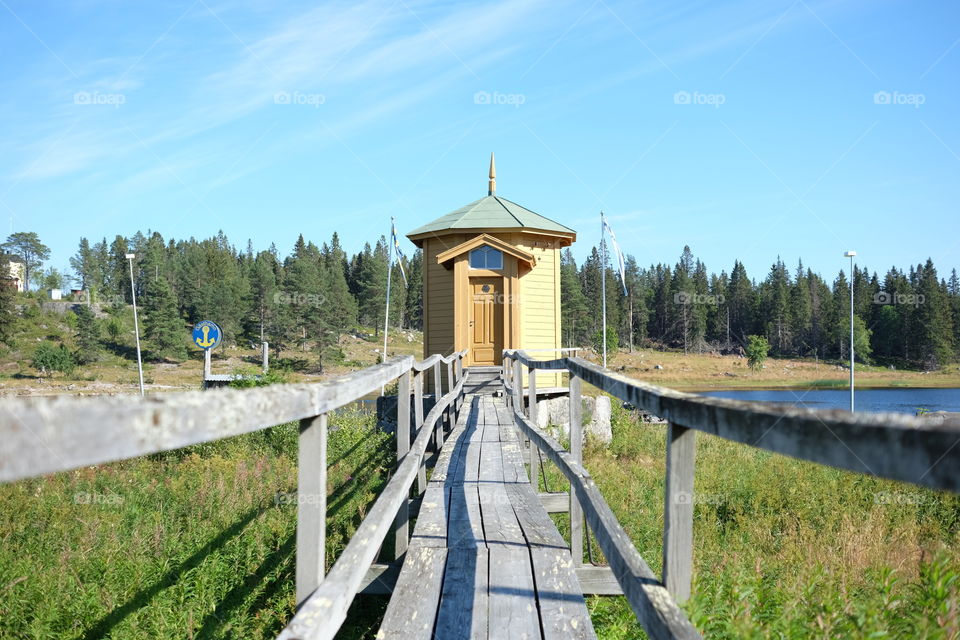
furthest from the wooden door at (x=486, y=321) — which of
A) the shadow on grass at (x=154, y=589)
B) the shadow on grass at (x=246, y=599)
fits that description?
the shadow on grass at (x=154, y=589)

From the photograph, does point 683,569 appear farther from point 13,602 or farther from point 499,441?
point 499,441

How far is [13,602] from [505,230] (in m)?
15.4

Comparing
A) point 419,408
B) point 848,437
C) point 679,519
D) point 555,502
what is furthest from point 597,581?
point 848,437

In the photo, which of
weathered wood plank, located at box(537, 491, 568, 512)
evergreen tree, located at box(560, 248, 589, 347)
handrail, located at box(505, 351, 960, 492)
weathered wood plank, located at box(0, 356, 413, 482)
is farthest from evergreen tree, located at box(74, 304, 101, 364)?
handrail, located at box(505, 351, 960, 492)

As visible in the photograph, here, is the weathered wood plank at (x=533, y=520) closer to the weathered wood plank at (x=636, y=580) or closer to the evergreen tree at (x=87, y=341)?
the weathered wood plank at (x=636, y=580)

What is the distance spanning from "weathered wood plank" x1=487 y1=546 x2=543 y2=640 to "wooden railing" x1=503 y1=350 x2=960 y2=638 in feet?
1.84

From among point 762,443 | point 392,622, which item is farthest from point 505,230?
point 762,443

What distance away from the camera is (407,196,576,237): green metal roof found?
62.3 ft

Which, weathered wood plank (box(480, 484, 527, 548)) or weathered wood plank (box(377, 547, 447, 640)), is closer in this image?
weathered wood plank (box(377, 547, 447, 640))

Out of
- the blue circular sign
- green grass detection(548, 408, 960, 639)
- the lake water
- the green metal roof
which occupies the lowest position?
the lake water

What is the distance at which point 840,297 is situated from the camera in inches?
3917

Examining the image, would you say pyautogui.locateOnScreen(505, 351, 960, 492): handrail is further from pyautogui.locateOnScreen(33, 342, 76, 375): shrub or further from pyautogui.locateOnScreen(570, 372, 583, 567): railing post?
pyautogui.locateOnScreen(33, 342, 76, 375): shrub

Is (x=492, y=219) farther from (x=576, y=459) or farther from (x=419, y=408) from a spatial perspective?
(x=576, y=459)

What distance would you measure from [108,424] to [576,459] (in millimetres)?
4218
